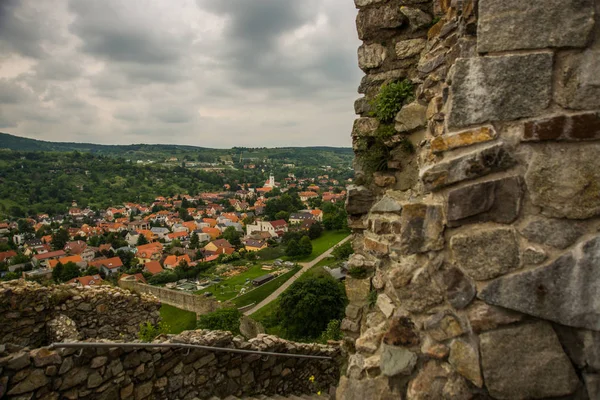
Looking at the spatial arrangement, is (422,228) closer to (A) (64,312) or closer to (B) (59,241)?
(A) (64,312)

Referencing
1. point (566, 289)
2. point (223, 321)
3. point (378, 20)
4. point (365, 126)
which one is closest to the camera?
point (566, 289)

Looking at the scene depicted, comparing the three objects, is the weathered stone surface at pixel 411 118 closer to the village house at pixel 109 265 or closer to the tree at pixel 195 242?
the village house at pixel 109 265

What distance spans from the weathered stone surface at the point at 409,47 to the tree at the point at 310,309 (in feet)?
67.9

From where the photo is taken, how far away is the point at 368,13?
385cm

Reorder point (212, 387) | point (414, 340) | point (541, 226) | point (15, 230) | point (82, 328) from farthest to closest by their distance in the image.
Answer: point (15, 230)
point (82, 328)
point (212, 387)
point (414, 340)
point (541, 226)

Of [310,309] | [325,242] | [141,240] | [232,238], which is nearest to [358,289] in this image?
[310,309]

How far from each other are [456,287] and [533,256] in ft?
1.33

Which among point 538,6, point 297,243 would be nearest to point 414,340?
point 538,6

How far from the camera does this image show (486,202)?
1971mm

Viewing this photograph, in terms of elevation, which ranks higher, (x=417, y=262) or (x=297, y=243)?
(x=417, y=262)

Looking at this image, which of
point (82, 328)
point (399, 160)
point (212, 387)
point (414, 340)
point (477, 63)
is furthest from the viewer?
point (82, 328)

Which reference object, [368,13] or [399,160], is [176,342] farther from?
[368,13]

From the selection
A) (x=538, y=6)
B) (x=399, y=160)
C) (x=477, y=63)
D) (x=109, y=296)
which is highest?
(x=538, y=6)

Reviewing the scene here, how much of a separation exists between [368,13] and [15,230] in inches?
3605
